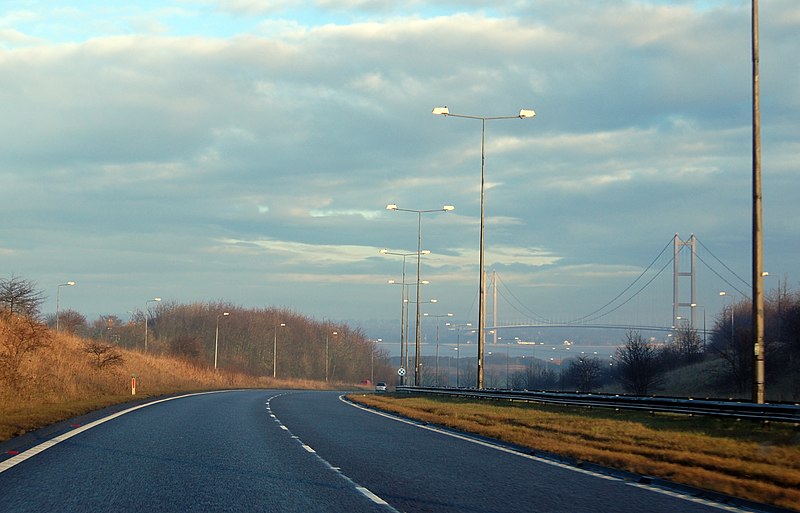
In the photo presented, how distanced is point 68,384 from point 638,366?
40687 mm

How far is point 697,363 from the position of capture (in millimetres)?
78000

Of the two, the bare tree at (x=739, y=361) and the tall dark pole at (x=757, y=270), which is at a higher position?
the tall dark pole at (x=757, y=270)

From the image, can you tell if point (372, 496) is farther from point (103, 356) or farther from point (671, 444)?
point (103, 356)

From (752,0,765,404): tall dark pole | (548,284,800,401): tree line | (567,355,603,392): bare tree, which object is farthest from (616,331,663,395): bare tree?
(752,0,765,404): tall dark pole

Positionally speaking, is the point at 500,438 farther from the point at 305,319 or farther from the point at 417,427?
the point at 305,319

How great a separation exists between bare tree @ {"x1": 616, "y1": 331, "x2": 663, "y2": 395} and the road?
4686cm

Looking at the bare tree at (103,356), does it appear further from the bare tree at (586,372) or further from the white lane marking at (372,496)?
the bare tree at (586,372)

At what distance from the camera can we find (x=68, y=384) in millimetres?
39062

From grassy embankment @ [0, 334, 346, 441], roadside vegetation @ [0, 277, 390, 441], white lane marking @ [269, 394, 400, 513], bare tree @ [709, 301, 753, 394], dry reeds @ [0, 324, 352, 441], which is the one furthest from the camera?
bare tree @ [709, 301, 753, 394]

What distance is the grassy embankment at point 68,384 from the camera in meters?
23.8

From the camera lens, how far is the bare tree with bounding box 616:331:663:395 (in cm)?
6388

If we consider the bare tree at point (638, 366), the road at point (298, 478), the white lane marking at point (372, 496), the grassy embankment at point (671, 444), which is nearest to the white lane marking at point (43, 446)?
the road at point (298, 478)

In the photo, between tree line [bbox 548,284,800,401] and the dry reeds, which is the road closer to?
the dry reeds

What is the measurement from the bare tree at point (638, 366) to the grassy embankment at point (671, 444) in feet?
118
